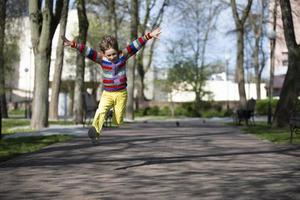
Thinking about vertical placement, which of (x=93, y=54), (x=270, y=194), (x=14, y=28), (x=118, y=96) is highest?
(x=14, y=28)

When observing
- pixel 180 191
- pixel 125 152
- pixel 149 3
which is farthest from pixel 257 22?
pixel 180 191

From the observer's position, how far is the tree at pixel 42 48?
62.2ft

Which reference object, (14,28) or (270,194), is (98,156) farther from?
(14,28)

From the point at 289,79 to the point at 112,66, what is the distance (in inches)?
461

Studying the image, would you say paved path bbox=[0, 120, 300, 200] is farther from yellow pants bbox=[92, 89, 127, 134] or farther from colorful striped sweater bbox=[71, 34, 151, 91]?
colorful striped sweater bbox=[71, 34, 151, 91]

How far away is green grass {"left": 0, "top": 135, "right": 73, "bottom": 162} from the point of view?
11023 mm

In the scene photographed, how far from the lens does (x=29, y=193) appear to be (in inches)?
258

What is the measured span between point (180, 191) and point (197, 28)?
44.0 metres

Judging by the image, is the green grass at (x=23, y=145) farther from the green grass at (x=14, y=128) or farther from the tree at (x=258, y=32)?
the tree at (x=258, y=32)

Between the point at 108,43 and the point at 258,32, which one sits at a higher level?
the point at 258,32

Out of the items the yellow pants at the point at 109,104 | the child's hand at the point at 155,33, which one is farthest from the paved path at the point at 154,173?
the child's hand at the point at 155,33

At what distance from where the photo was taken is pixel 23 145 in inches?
500

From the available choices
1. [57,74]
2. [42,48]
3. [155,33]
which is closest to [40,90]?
[42,48]

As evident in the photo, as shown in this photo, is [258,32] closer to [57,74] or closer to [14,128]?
[57,74]
